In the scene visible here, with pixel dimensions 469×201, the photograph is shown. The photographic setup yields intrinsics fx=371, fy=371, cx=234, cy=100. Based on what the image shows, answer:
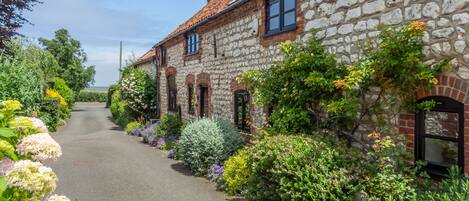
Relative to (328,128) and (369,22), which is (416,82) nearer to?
(369,22)

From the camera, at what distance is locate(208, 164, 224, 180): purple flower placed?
8898 millimetres

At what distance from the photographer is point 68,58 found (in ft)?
148

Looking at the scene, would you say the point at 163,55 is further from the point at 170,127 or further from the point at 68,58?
the point at 68,58

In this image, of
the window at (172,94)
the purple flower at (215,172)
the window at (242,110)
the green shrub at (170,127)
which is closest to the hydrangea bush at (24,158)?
the purple flower at (215,172)

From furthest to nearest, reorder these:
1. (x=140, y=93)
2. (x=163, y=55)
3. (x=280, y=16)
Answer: (x=140, y=93) < (x=163, y=55) < (x=280, y=16)

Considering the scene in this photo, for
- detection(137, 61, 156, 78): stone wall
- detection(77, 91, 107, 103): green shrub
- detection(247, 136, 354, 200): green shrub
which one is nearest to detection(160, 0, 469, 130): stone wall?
detection(247, 136, 354, 200): green shrub

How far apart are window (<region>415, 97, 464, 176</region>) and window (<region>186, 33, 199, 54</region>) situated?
34.4 ft

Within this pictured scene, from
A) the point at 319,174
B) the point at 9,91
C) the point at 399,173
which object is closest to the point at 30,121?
the point at 319,174

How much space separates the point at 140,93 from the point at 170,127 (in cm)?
659

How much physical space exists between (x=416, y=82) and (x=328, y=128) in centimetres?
214

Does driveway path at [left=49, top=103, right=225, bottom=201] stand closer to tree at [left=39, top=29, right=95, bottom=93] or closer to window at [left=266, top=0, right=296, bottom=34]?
window at [left=266, top=0, right=296, bottom=34]

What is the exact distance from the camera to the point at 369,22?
6.25 meters

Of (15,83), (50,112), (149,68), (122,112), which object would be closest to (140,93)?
(122,112)

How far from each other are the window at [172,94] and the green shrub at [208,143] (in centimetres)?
794
